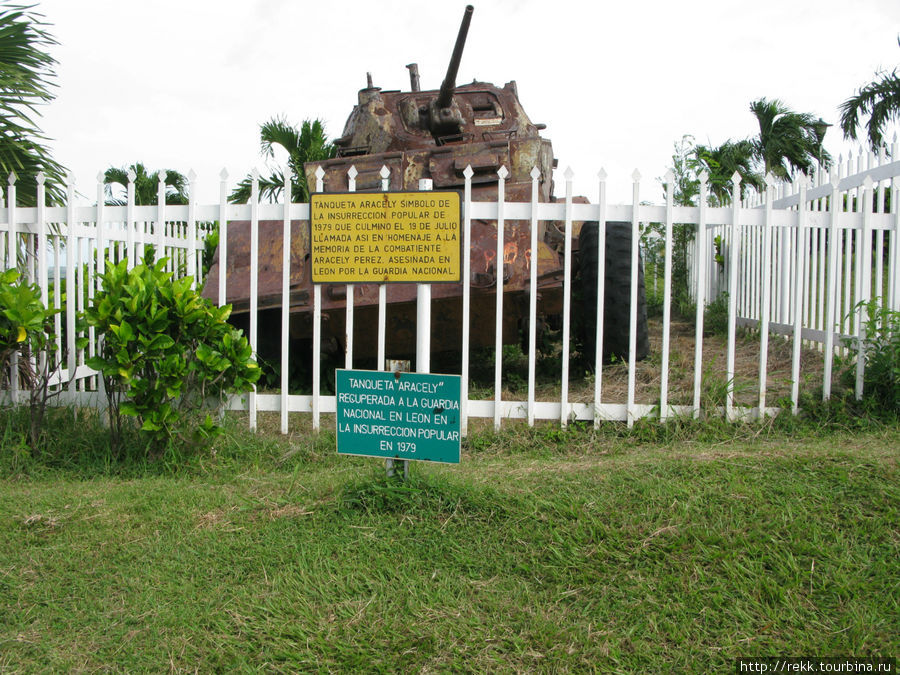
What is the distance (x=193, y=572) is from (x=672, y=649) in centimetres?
202

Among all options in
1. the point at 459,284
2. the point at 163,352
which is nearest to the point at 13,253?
the point at 163,352

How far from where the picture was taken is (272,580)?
3189 millimetres

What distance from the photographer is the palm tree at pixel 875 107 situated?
20.2 m

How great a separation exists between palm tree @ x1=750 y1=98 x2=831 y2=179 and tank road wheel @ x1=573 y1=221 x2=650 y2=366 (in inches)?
762

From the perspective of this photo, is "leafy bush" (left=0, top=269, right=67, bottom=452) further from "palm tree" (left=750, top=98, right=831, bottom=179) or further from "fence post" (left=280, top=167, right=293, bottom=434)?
"palm tree" (left=750, top=98, right=831, bottom=179)

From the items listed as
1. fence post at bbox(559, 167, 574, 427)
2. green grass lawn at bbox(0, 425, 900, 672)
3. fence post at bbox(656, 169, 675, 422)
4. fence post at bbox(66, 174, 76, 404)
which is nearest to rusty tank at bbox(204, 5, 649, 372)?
fence post at bbox(559, 167, 574, 427)

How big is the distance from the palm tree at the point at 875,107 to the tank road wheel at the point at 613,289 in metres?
17.1

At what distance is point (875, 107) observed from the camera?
68.0ft

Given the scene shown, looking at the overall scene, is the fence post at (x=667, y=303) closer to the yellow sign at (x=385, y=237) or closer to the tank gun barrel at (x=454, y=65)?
the yellow sign at (x=385, y=237)

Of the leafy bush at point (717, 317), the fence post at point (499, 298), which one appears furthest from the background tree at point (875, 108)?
the fence post at point (499, 298)

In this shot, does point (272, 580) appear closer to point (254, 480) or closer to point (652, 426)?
point (254, 480)

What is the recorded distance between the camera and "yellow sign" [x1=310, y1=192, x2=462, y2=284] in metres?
4.33

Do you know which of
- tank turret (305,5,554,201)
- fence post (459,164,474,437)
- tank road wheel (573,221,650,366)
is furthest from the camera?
tank turret (305,5,554,201)

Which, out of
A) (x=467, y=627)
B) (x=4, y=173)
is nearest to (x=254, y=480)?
(x=467, y=627)
